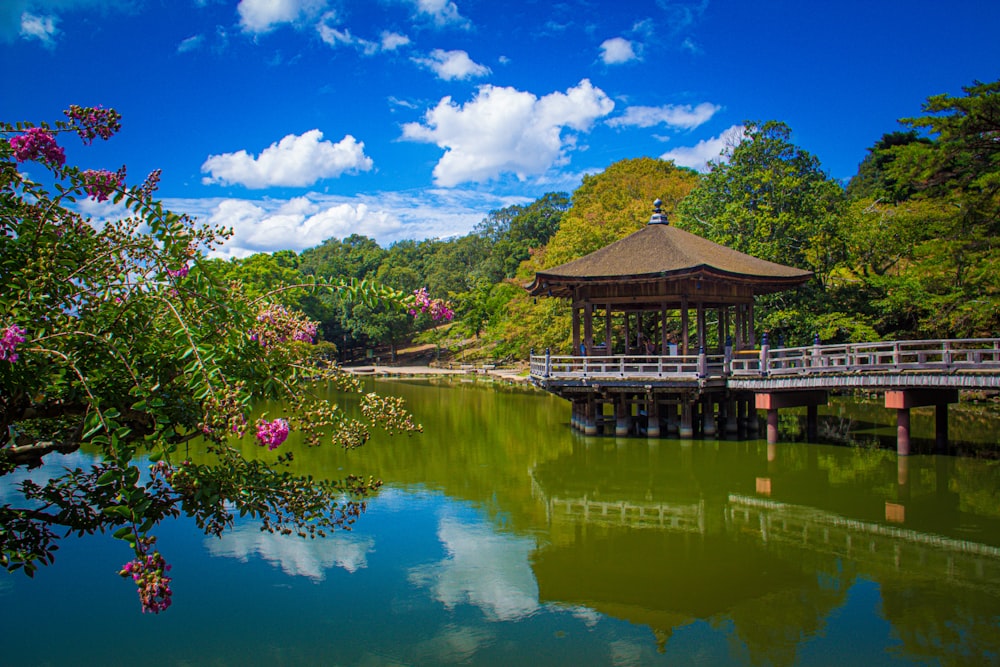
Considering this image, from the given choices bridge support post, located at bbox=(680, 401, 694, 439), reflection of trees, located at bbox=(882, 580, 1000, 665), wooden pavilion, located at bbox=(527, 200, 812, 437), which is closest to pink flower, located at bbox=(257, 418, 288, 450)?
reflection of trees, located at bbox=(882, 580, 1000, 665)

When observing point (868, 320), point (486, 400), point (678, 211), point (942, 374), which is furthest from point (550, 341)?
point (942, 374)

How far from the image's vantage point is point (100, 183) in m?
4.05

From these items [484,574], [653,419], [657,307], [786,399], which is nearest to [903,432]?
[786,399]

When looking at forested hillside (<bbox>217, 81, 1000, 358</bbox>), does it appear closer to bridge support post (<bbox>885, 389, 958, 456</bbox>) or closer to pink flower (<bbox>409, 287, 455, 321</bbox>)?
pink flower (<bbox>409, 287, 455, 321</bbox>)

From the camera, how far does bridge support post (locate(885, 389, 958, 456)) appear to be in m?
14.4

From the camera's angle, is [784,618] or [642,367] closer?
[784,618]

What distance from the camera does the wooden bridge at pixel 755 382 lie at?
14000 millimetres

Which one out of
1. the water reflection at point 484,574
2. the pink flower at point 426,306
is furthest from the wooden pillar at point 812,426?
the pink flower at point 426,306

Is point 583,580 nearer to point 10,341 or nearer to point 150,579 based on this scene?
point 150,579

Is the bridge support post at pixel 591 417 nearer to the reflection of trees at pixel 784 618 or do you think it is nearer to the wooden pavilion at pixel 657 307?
the wooden pavilion at pixel 657 307

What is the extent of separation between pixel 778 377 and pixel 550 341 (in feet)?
50.5

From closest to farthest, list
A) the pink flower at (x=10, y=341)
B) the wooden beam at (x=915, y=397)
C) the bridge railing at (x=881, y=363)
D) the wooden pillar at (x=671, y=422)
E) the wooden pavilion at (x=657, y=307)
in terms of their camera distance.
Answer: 1. the pink flower at (x=10, y=341)
2. the bridge railing at (x=881, y=363)
3. the wooden beam at (x=915, y=397)
4. the wooden pavilion at (x=657, y=307)
5. the wooden pillar at (x=671, y=422)

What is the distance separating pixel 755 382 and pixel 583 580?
31.7 ft

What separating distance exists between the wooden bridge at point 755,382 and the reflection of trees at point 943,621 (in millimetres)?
6808
